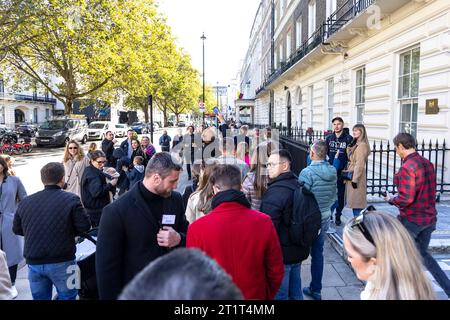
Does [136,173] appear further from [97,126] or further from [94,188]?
[97,126]

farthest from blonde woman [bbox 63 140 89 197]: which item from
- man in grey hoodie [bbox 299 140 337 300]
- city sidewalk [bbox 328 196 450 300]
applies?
city sidewalk [bbox 328 196 450 300]

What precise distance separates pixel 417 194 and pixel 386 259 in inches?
94.4

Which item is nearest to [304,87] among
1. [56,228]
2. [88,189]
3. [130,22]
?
[130,22]

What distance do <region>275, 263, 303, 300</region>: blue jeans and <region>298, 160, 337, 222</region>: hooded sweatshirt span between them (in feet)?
3.34

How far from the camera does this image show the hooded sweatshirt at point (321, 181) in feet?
14.4

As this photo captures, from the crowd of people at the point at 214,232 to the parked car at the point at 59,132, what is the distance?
23009 mm

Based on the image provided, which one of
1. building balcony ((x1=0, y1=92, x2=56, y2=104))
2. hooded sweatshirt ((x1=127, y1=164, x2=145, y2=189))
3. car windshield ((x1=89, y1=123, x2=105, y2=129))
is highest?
building balcony ((x1=0, y1=92, x2=56, y2=104))

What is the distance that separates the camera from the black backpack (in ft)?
10.9

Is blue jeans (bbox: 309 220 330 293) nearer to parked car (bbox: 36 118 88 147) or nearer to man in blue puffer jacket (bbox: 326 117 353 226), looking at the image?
man in blue puffer jacket (bbox: 326 117 353 226)

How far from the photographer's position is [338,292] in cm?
439

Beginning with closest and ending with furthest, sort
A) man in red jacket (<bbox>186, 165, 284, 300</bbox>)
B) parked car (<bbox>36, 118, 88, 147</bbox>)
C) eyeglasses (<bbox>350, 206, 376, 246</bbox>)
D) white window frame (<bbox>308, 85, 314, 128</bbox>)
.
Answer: eyeglasses (<bbox>350, 206, 376, 246</bbox>)
man in red jacket (<bbox>186, 165, 284, 300</bbox>)
white window frame (<bbox>308, 85, 314, 128</bbox>)
parked car (<bbox>36, 118, 88, 147</bbox>)

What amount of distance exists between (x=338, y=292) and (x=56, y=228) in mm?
3209

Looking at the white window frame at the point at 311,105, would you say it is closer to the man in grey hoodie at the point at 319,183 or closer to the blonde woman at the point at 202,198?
the man in grey hoodie at the point at 319,183
